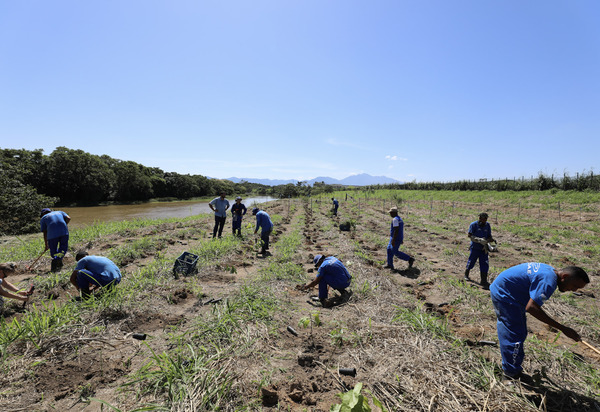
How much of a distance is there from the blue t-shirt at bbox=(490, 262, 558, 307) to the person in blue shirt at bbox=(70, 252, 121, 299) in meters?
5.70

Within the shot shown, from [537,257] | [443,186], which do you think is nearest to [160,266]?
[537,257]

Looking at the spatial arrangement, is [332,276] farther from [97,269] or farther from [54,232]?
[54,232]

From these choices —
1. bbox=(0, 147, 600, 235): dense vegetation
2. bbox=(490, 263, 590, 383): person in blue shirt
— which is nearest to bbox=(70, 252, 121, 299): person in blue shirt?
bbox=(490, 263, 590, 383): person in blue shirt

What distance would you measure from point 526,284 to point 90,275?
6.19m

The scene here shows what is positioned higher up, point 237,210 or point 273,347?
point 237,210

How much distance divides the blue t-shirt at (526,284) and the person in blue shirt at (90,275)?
18.7ft

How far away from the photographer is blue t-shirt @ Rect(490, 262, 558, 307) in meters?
2.38

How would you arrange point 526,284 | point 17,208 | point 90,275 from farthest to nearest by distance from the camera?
1. point 17,208
2. point 90,275
3. point 526,284

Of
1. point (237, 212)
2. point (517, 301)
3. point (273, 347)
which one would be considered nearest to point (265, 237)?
point (237, 212)

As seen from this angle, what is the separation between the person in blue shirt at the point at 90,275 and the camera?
4.19 metres

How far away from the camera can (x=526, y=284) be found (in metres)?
2.64

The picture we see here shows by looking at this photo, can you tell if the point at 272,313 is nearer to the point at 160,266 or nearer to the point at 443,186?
the point at 160,266

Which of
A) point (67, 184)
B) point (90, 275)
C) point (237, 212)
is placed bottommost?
point (90, 275)

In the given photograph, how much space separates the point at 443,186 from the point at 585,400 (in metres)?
39.3
